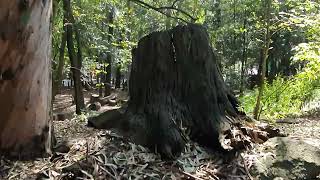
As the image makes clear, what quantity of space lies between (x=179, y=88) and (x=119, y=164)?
100 cm

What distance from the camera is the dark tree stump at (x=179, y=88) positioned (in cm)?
339

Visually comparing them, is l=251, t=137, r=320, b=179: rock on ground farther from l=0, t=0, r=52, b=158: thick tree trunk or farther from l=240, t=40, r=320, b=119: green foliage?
l=240, t=40, r=320, b=119: green foliage

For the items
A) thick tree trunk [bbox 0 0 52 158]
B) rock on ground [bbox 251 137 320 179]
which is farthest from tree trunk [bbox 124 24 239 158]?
thick tree trunk [bbox 0 0 52 158]

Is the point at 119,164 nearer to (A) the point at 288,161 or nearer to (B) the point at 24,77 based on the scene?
(B) the point at 24,77

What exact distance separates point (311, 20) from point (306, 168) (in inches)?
161

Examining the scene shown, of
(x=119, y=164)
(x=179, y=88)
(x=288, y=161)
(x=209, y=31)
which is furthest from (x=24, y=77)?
(x=209, y=31)

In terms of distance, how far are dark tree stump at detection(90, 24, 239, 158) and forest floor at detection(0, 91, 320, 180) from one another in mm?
188

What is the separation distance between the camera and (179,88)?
3588mm

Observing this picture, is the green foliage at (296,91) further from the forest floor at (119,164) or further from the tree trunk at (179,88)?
the forest floor at (119,164)

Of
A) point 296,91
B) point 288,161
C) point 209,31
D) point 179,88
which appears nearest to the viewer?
point 288,161

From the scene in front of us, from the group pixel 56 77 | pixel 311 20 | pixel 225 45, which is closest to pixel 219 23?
pixel 225 45

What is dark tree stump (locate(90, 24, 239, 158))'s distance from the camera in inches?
133

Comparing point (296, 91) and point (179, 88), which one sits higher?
point (179, 88)

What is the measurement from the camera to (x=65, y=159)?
3174mm
